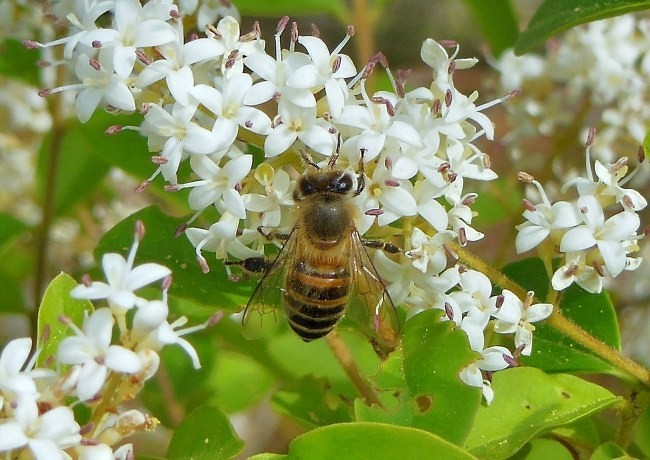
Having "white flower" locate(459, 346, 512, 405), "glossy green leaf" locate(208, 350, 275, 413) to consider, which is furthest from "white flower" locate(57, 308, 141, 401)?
"glossy green leaf" locate(208, 350, 275, 413)

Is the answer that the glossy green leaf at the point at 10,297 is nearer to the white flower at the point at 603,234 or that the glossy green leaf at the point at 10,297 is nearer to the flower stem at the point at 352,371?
the flower stem at the point at 352,371

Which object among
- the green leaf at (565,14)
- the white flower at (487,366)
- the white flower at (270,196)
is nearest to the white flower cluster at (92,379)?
the white flower at (270,196)

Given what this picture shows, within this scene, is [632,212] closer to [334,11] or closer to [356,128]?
[356,128]

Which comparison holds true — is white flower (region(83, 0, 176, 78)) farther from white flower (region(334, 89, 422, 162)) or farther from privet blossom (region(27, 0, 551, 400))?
white flower (region(334, 89, 422, 162))

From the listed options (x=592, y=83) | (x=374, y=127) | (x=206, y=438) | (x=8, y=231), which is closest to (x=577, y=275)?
(x=374, y=127)

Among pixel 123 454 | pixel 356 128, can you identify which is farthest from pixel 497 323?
pixel 123 454
